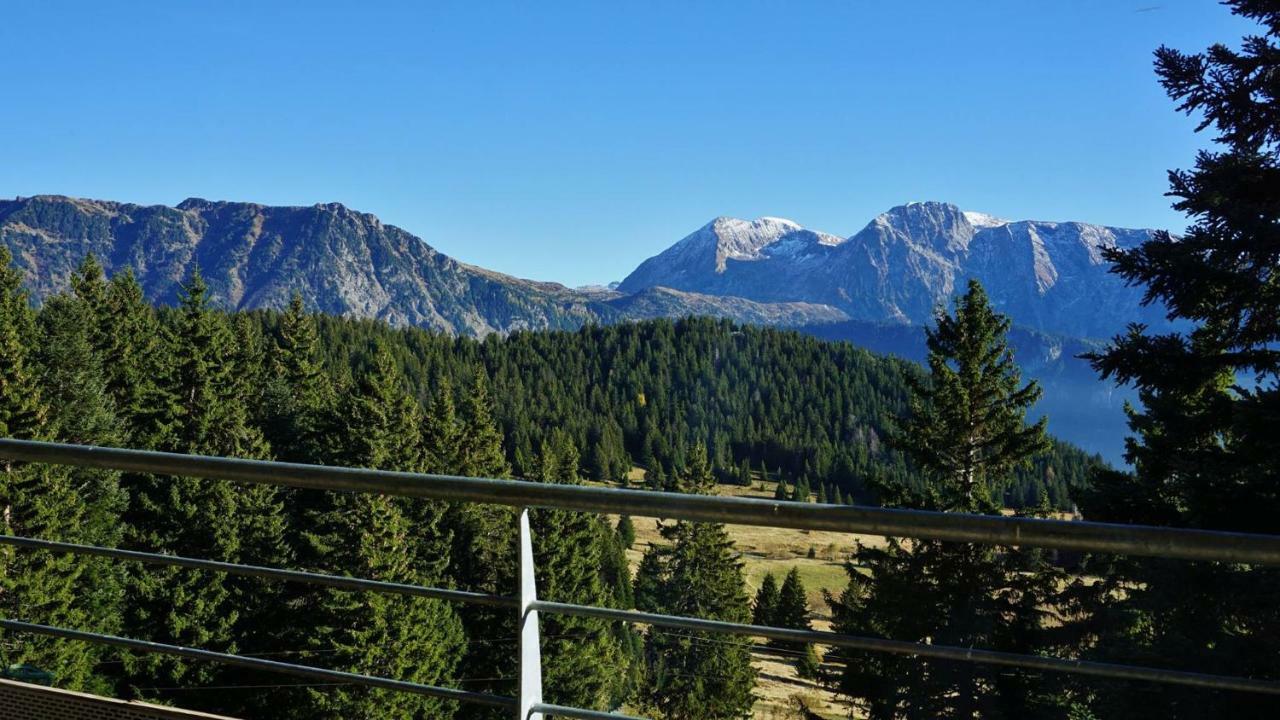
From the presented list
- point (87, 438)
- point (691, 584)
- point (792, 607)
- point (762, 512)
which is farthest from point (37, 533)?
point (792, 607)

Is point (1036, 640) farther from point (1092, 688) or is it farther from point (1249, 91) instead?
point (1092, 688)

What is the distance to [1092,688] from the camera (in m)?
5.20

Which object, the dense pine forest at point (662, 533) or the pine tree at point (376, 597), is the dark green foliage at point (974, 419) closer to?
the dense pine forest at point (662, 533)

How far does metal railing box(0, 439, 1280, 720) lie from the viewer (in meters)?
1.85

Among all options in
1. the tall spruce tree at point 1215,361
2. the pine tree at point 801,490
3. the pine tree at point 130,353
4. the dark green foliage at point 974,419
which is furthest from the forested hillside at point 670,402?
the tall spruce tree at point 1215,361

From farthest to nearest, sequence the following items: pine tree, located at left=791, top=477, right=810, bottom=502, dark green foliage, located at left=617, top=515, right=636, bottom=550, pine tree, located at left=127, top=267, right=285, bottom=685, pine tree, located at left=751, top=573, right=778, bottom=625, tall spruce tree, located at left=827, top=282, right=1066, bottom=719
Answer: pine tree, located at left=791, top=477, right=810, bottom=502 → dark green foliage, located at left=617, top=515, right=636, bottom=550 → pine tree, located at left=751, top=573, right=778, bottom=625 → pine tree, located at left=127, top=267, right=285, bottom=685 → tall spruce tree, located at left=827, top=282, right=1066, bottom=719

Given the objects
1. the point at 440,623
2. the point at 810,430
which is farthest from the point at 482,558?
the point at 810,430

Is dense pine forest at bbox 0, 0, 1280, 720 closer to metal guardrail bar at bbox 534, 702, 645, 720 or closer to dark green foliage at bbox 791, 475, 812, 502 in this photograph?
metal guardrail bar at bbox 534, 702, 645, 720

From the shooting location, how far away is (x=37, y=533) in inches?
1083

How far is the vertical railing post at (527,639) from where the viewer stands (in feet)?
7.83

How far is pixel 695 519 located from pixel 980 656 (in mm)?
690

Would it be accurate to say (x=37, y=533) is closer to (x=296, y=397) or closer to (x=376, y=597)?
(x=376, y=597)

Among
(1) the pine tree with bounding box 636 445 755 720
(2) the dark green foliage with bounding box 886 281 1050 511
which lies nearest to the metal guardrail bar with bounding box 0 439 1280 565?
(2) the dark green foliage with bounding box 886 281 1050 511

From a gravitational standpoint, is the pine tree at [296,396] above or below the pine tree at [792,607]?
above
